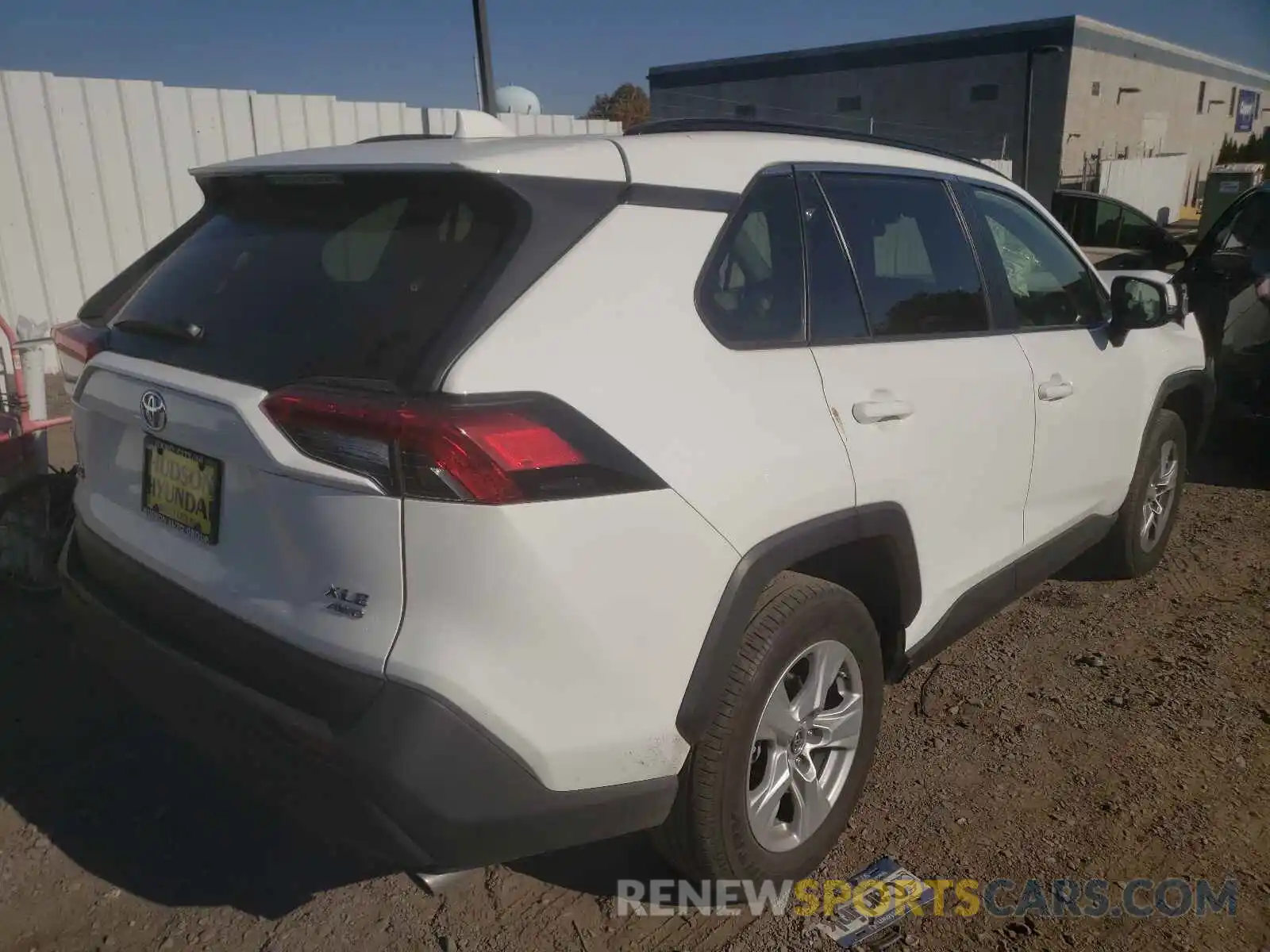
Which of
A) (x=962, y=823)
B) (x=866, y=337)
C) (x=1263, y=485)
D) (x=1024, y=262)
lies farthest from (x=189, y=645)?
(x=1263, y=485)

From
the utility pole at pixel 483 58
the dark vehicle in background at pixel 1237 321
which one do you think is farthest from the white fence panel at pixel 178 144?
the dark vehicle in background at pixel 1237 321

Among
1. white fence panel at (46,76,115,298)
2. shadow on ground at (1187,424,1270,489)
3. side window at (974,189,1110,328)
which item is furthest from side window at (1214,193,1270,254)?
white fence panel at (46,76,115,298)

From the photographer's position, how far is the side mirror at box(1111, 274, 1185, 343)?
364cm

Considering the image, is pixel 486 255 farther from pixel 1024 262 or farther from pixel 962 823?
pixel 1024 262

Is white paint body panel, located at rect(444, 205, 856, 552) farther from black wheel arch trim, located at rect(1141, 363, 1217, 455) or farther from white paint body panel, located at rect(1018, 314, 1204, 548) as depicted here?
black wheel arch trim, located at rect(1141, 363, 1217, 455)

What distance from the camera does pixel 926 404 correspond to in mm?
2635

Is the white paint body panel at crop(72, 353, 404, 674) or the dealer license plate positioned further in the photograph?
the dealer license plate

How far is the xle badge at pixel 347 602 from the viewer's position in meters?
1.78

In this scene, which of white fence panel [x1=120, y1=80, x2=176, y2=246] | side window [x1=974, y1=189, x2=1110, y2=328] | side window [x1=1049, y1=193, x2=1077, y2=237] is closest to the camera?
side window [x1=974, y1=189, x2=1110, y2=328]

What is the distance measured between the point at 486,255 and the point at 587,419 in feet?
1.24

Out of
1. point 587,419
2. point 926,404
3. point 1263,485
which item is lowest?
point 1263,485

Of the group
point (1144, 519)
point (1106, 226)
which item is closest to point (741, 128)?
point (1144, 519)

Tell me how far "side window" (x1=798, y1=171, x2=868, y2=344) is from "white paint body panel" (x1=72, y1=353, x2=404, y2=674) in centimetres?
126

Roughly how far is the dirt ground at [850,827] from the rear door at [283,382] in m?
0.74
